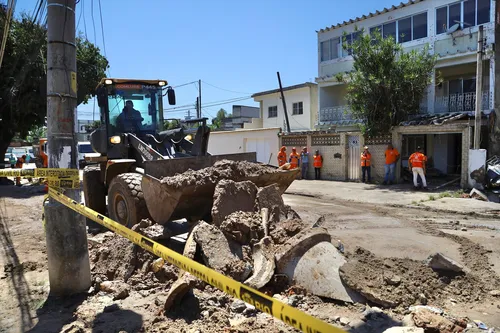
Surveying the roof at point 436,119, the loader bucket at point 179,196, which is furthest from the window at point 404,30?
the loader bucket at point 179,196

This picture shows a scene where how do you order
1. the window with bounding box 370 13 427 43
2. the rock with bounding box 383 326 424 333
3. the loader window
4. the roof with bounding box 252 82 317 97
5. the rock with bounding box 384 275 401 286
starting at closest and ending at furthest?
the rock with bounding box 383 326 424 333 < the rock with bounding box 384 275 401 286 < the loader window < the window with bounding box 370 13 427 43 < the roof with bounding box 252 82 317 97

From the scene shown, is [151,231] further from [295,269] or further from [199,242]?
[295,269]

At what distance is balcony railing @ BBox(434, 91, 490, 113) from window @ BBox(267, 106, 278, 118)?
1264cm

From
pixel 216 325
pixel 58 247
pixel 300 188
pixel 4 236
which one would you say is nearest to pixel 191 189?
pixel 58 247

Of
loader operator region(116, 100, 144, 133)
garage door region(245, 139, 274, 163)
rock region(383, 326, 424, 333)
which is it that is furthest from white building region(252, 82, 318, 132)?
rock region(383, 326, 424, 333)

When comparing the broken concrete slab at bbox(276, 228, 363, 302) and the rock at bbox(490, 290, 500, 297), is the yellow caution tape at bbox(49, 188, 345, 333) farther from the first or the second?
the rock at bbox(490, 290, 500, 297)

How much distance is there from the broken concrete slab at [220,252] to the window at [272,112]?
24607mm

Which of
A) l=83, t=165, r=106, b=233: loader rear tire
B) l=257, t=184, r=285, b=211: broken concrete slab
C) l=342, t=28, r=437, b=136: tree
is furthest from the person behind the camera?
l=342, t=28, r=437, b=136: tree

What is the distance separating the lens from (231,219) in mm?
5168

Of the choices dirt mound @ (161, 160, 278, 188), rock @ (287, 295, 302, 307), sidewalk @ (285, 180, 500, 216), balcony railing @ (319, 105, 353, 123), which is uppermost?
balcony railing @ (319, 105, 353, 123)

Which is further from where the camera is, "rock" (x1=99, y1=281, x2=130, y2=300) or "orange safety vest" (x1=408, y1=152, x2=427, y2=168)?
"orange safety vest" (x1=408, y1=152, x2=427, y2=168)

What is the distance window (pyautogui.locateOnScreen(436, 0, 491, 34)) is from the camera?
17.0m

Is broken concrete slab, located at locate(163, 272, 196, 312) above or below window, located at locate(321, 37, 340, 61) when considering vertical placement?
below

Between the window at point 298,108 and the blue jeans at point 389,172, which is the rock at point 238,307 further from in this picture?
the window at point 298,108
